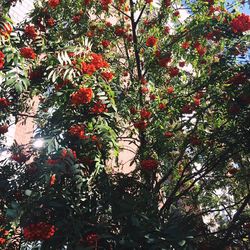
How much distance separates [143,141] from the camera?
16.8ft

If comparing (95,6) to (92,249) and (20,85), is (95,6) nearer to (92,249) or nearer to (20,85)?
(20,85)

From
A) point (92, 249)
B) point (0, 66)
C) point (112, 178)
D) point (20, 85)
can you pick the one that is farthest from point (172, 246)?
point (0, 66)

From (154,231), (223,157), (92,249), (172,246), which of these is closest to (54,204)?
(92,249)

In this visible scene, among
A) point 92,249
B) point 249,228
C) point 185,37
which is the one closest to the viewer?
point 92,249

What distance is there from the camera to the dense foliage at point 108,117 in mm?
2963

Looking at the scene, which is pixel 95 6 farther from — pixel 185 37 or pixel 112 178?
pixel 112 178

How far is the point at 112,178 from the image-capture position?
4.17 meters

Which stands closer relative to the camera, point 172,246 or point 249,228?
point 172,246

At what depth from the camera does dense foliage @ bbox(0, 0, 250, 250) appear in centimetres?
296

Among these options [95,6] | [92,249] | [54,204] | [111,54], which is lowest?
[92,249]

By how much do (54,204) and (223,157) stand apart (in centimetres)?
280

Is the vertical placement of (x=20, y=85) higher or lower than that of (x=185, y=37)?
lower

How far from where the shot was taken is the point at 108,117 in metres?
3.43

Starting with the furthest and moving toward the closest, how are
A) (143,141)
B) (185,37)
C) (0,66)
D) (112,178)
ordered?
(185,37)
(143,141)
(112,178)
(0,66)
